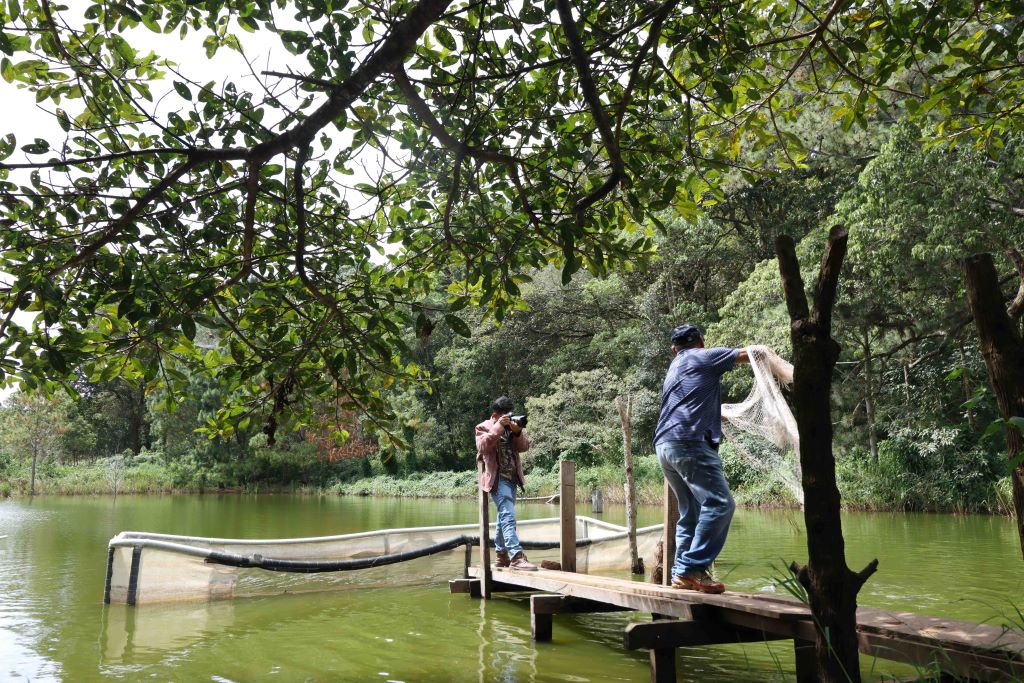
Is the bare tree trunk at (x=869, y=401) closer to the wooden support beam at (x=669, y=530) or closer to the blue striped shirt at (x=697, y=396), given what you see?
the wooden support beam at (x=669, y=530)

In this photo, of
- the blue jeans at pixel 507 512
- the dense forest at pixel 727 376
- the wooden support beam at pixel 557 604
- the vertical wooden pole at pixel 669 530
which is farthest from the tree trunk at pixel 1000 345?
the blue jeans at pixel 507 512

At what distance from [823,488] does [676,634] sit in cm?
217

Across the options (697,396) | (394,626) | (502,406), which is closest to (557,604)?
(394,626)

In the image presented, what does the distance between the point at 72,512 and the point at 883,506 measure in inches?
844

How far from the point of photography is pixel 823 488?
9.04ft

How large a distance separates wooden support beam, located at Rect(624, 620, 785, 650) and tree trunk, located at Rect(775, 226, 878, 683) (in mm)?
1820

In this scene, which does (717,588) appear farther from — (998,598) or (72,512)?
(72,512)

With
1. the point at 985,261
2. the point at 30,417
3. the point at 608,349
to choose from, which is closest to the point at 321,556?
the point at 985,261

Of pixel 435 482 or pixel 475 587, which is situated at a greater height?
pixel 435 482

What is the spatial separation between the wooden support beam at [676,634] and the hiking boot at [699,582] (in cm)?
25

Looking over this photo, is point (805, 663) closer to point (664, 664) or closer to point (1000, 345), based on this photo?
point (664, 664)

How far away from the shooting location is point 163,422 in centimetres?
4056

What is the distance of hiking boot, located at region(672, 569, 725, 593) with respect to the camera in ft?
16.0

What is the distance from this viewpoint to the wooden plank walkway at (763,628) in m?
3.34
